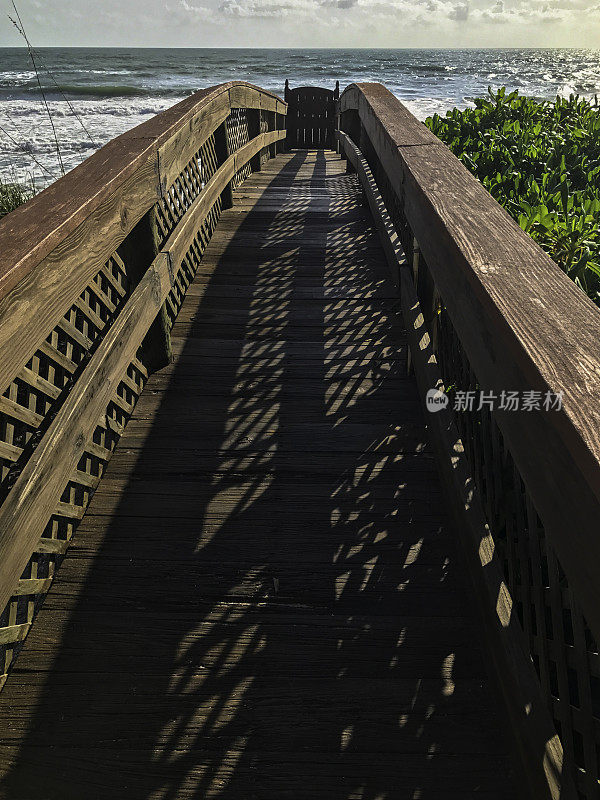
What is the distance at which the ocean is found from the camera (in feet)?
80.9

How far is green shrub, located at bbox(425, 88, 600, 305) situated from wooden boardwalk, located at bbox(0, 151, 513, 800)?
95cm

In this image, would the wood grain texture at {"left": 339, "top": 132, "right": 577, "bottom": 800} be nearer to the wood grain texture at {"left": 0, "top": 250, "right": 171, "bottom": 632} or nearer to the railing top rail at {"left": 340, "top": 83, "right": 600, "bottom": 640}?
Result: the railing top rail at {"left": 340, "top": 83, "right": 600, "bottom": 640}

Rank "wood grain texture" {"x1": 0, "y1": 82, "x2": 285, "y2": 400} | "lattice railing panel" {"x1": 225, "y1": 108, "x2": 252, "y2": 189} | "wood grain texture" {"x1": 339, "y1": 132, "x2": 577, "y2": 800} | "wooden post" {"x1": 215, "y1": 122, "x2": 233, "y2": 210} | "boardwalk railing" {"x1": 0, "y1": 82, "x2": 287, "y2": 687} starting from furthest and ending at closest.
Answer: "lattice railing panel" {"x1": 225, "y1": 108, "x2": 252, "y2": 189}
"wooden post" {"x1": 215, "y1": 122, "x2": 233, "y2": 210}
"boardwalk railing" {"x1": 0, "y1": 82, "x2": 287, "y2": 687}
"wood grain texture" {"x1": 0, "y1": 82, "x2": 285, "y2": 400}
"wood grain texture" {"x1": 339, "y1": 132, "x2": 577, "y2": 800}

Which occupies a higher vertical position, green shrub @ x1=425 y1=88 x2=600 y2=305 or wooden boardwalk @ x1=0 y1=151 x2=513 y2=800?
green shrub @ x1=425 y1=88 x2=600 y2=305

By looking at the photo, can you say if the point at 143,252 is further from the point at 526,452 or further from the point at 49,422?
the point at 526,452

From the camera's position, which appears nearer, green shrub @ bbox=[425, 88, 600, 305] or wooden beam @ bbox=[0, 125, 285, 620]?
wooden beam @ bbox=[0, 125, 285, 620]

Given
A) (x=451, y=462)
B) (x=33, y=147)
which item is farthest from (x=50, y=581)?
(x=33, y=147)

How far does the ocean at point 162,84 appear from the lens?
2467 centimetres

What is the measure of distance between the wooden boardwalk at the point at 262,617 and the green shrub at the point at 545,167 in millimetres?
948

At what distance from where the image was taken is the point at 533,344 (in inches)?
43.9

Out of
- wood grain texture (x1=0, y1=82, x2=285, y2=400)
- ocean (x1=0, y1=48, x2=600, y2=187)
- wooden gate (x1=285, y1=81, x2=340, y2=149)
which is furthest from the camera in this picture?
ocean (x1=0, y1=48, x2=600, y2=187)

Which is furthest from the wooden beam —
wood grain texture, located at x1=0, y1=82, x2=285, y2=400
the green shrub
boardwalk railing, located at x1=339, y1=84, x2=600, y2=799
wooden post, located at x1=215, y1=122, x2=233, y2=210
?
wooden post, located at x1=215, y1=122, x2=233, y2=210


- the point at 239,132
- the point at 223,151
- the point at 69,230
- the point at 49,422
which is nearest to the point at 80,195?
the point at 69,230

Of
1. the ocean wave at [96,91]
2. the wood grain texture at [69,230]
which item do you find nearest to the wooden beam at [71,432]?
the wood grain texture at [69,230]
